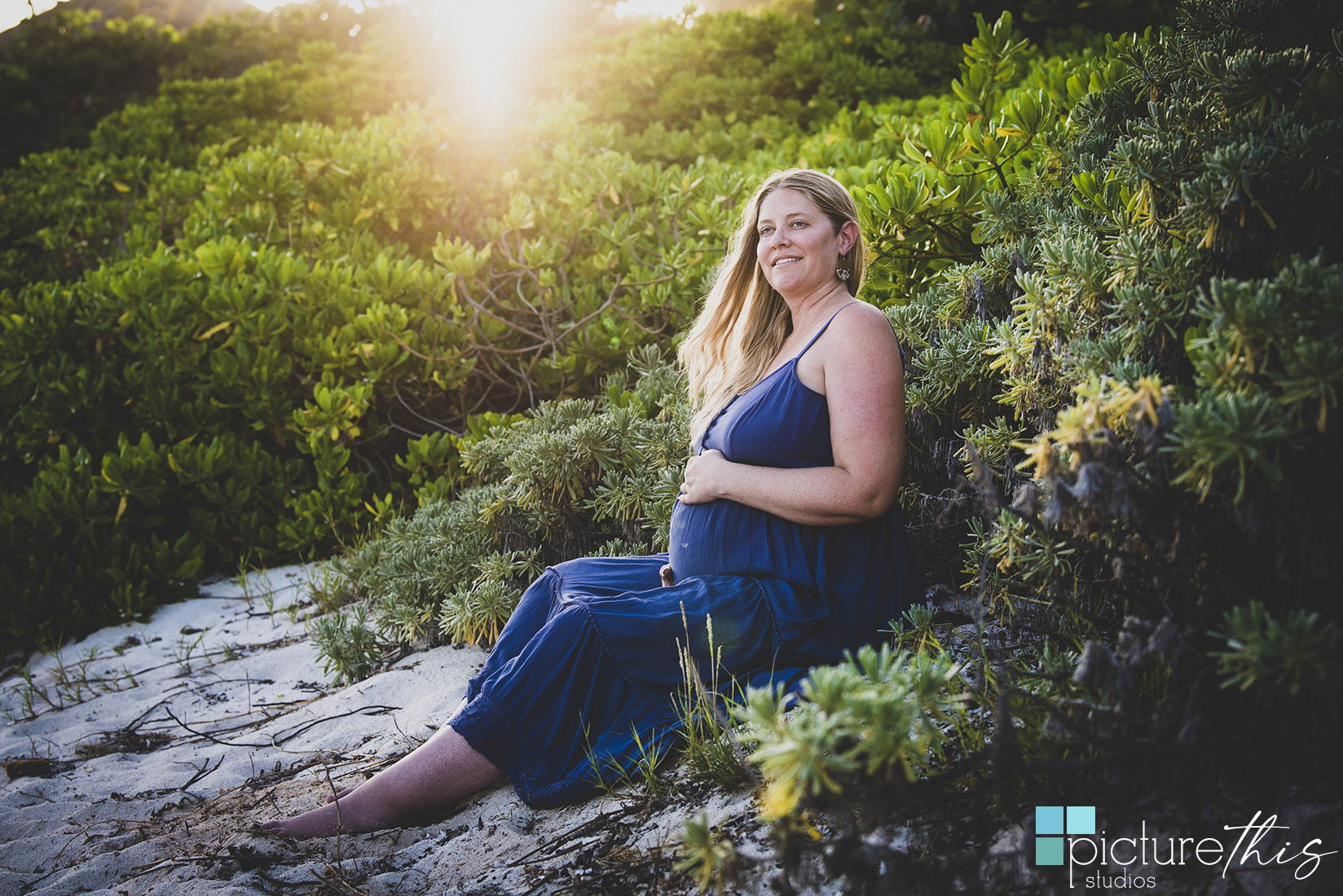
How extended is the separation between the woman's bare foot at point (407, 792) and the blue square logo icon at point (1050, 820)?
140cm

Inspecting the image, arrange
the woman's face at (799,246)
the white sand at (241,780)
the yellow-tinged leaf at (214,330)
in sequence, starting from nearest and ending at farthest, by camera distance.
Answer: the white sand at (241,780), the woman's face at (799,246), the yellow-tinged leaf at (214,330)

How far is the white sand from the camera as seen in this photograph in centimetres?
199

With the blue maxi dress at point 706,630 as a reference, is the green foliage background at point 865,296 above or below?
above

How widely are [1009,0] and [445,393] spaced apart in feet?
18.9

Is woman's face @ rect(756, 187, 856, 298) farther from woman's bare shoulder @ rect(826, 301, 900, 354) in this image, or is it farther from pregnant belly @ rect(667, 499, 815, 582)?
pregnant belly @ rect(667, 499, 815, 582)

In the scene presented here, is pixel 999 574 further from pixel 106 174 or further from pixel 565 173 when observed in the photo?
pixel 106 174

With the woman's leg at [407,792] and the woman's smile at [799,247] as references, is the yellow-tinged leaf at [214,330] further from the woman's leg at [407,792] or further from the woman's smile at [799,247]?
the woman's smile at [799,247]

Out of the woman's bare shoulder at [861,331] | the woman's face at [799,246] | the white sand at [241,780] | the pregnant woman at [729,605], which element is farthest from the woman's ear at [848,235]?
the white sand at [241,780]

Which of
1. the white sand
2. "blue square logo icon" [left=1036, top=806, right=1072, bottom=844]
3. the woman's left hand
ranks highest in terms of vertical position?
the woman's left hand

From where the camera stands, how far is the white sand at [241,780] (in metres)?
1.99

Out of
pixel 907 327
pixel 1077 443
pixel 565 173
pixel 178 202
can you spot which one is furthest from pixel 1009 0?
pixel 178 202

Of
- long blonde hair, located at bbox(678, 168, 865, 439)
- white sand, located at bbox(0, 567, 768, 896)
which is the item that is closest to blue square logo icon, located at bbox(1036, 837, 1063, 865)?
white sand, located at bbox(0, 567, 768, 896)

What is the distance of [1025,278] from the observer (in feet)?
6.39

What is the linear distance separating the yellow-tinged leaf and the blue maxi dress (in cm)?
349
